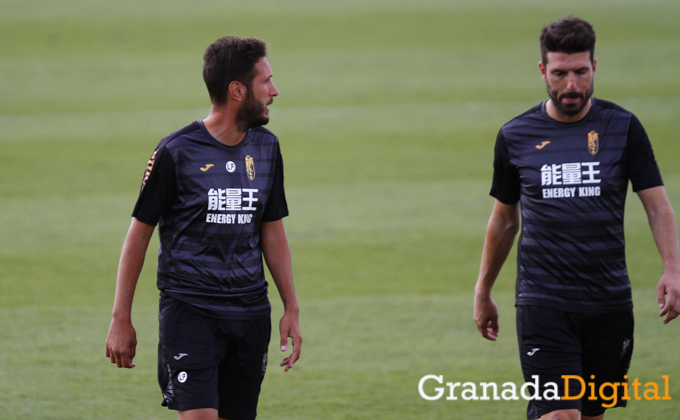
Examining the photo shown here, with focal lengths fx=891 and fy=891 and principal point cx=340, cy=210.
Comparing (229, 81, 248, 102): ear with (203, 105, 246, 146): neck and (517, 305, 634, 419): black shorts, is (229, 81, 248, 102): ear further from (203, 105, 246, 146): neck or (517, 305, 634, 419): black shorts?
(517, 305, 634, 419): black shorts

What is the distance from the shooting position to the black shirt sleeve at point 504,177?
4.08m

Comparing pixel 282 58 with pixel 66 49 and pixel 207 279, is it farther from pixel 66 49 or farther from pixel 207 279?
pixel 207 279

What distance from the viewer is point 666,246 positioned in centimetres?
380

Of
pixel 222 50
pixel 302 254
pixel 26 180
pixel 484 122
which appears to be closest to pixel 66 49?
pixel 26 180

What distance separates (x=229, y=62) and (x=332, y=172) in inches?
330

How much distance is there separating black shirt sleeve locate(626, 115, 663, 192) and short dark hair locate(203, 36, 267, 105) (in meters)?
1.66

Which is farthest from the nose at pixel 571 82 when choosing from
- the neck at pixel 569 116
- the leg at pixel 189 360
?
the leg at pixel 189 360

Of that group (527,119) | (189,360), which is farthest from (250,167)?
(527,119)

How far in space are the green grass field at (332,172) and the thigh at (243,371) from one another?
167 cm

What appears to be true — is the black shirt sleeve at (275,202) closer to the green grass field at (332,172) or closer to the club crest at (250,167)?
the club crest at (250,167)

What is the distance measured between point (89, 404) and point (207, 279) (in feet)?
7.72

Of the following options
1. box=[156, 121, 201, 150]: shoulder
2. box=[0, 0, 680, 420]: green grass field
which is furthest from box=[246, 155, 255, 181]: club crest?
box=[0, 0, 680, 420]: green grass field

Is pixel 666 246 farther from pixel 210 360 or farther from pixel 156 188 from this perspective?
pixel 156 188

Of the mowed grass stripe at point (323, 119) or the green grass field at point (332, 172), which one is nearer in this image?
the green grass field at point (332, 172)
